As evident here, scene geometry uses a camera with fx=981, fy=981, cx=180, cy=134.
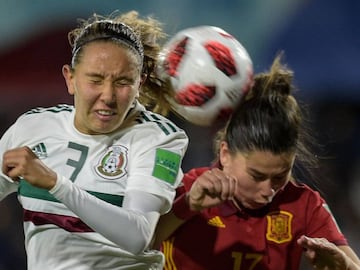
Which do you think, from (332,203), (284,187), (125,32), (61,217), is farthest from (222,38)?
(332,203)

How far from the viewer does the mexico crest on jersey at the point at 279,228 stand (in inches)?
112

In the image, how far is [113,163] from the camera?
2.56 metres

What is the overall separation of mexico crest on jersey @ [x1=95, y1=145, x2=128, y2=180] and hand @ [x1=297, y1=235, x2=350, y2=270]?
50 centimetres

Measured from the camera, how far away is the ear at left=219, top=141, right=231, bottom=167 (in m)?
2.76

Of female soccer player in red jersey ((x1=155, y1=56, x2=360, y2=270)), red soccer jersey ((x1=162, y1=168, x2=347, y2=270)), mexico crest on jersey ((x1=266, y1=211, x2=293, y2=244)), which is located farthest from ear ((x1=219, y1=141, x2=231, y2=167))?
mexico crest on jersey ((x1=266, y1=211, x2=293, y2=244))

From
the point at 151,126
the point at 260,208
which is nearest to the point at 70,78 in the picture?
the point at 151,126

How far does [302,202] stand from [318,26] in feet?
7.63

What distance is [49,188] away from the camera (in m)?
2.31

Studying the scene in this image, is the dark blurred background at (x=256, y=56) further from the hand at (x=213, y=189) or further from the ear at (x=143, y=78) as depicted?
the hand at (x=213, y=189)

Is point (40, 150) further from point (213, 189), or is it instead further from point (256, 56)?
point (256, 56)

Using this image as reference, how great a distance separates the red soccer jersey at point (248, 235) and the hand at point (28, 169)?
61cm

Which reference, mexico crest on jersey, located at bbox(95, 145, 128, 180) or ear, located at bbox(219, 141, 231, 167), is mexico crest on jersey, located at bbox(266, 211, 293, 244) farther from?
mexico crest on jersey, located at bbox(95, 145, 128, 180)

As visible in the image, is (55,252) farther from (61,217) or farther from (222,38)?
(222,38)

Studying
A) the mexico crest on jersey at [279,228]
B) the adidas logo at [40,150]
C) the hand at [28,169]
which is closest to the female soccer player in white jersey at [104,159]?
the adidas logo at [40,150]
